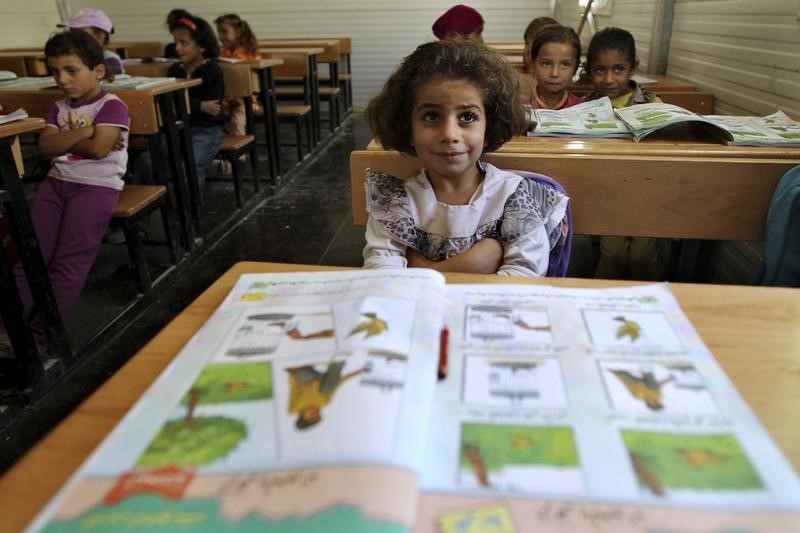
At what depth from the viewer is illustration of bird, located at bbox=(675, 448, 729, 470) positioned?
47 cm

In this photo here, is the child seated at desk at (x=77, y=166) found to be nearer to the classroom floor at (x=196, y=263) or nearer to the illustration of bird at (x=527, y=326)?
the classroom floor at (x=196, y=263)

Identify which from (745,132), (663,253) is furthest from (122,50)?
(745,132)

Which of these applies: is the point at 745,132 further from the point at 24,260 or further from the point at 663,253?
the point at 24,260

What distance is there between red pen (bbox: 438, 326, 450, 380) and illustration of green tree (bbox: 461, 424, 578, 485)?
79mm

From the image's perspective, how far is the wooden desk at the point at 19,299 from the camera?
5.92ft

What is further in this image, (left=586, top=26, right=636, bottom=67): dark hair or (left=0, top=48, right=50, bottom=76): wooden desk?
(left=0, top=48, right=50, bottom=76): wooden desk

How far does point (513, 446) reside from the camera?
0.49 metres

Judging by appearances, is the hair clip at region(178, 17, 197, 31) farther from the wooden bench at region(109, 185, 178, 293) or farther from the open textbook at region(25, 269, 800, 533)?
the open textbook at region(25, 269, 800, 533)

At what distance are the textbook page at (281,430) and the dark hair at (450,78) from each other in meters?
0.74

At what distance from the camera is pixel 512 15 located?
23.4ft

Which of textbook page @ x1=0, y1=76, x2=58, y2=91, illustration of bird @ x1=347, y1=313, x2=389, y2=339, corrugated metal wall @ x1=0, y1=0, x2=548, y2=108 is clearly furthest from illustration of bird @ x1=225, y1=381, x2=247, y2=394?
corrugated metal wall @ x1=0, y1=0, x2=548, y2=108

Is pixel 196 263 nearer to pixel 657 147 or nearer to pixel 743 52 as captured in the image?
pixel 657 147

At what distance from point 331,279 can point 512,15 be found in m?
7.20

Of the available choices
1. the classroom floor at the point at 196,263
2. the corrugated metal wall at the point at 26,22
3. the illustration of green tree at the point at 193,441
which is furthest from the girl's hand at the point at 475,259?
the corrugated metal wall at the point at 26,22
